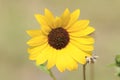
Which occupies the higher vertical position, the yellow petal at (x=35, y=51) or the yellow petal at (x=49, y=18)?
the yellow petal at (x=49, y=18)

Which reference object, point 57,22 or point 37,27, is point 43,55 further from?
point 37,27

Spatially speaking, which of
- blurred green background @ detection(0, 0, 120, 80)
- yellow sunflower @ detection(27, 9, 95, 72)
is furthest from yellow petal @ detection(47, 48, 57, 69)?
blurred green background @ detection(0, 0, 120, 80)

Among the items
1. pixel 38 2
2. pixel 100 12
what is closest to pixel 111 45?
pixel 100 12

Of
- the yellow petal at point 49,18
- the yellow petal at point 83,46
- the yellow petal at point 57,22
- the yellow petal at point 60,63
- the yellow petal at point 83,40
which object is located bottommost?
the yellow petal at point 60,63

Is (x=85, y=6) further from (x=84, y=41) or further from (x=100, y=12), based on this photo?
(x=84, y=41)

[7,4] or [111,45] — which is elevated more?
[7,4]

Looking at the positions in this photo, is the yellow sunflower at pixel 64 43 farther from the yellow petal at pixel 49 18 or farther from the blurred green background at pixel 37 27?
the blurred green background at pixel 37 27

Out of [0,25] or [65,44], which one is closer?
[65,44]

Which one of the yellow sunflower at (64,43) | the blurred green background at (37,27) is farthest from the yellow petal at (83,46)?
the blurred green background at (37,27)
